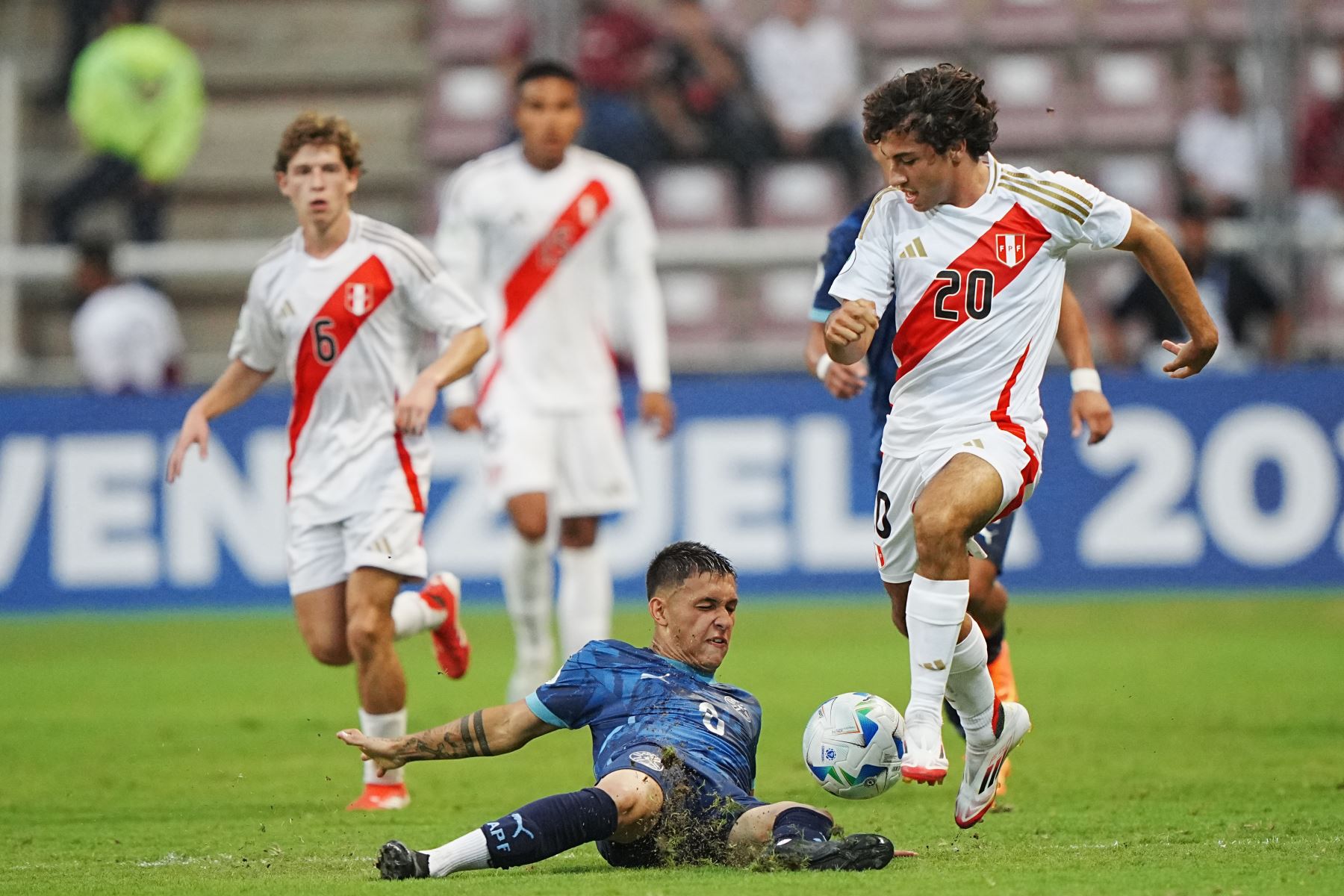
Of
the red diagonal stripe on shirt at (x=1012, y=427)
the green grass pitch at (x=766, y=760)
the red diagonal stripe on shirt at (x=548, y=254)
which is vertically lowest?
the green grass pitch at (x=766, y=760)

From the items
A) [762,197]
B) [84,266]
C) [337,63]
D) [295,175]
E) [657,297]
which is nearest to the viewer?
[295,175]

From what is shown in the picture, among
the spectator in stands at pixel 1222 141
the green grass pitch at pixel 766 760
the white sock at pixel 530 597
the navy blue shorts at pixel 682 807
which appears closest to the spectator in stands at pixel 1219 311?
the spectator in stands at pixel 1222 141

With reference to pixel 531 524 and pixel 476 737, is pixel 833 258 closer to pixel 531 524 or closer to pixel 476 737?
pixel 476 737

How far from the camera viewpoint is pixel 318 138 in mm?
6922

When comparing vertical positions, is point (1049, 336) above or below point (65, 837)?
above

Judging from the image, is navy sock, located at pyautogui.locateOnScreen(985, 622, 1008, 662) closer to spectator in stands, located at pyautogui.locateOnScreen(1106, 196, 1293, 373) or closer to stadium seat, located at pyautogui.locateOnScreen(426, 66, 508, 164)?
spectator in stands, located at pyautogui.locateOnScreen(1106, 196, 1293, 373)

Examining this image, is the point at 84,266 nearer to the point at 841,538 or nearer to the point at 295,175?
the point at 841,538

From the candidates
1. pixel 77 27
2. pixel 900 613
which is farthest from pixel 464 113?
pixel 900 613

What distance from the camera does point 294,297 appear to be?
6.97m

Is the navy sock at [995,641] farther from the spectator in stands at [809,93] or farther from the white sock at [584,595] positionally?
the spectator in stands at [809,93]

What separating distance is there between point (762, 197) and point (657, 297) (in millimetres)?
5787

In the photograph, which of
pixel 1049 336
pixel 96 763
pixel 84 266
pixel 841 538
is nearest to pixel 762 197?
pixel 841 538

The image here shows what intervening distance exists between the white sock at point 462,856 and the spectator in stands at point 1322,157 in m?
11.4

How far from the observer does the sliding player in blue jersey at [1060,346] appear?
6492mm
